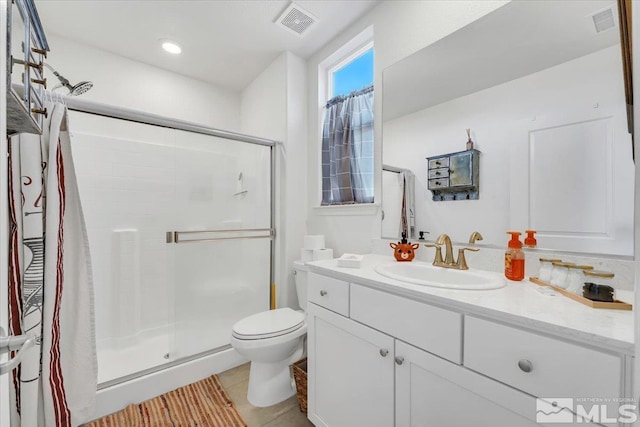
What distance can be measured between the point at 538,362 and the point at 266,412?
4.59 ft

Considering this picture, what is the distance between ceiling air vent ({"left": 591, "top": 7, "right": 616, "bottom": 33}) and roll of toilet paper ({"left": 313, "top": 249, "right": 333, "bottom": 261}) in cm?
161

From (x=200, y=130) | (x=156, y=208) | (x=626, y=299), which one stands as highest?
(x=200, y=130)

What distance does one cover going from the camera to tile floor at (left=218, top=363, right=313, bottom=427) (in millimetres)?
1398

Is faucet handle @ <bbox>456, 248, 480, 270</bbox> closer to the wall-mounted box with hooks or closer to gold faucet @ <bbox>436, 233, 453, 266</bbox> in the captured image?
gold faucet @ <bbox>436, 233, 453, 266</bbox>

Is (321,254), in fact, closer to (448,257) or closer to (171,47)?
(448,257)

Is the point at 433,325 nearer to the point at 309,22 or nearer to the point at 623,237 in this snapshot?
the point at 623,237

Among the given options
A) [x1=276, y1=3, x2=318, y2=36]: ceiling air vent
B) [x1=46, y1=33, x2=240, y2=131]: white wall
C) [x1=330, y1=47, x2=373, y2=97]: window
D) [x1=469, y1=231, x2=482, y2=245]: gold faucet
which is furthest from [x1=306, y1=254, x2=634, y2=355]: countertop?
[x1=46, y1=33, x2=240, y2=131]: white wall

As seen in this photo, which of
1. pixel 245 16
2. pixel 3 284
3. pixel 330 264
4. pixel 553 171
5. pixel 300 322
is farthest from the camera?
pixel 245 16

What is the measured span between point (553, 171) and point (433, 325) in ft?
2.46

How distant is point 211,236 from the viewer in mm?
1982

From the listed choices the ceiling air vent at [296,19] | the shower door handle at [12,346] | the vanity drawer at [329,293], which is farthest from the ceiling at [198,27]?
the shower door handle at [12,346]

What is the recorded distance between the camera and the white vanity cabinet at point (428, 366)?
24.0 inches

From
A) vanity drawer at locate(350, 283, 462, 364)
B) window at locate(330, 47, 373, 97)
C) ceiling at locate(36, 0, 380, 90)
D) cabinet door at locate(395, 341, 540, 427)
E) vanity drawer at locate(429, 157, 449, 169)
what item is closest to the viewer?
cabinet door at locate(395, 341, 540, 427)

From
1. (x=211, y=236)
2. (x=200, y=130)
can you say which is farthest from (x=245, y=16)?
(x=211, y=236)
